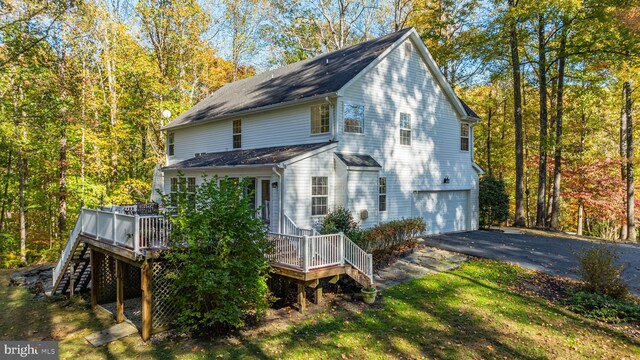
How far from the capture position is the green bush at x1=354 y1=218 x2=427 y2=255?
11.4 m

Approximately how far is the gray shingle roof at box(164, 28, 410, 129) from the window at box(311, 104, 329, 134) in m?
0.56

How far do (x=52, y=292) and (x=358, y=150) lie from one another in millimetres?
12125

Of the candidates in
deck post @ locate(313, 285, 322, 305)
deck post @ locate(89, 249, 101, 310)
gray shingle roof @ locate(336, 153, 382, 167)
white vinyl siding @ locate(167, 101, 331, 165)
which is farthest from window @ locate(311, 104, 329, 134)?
deck post @ locate(89, 249, 101, 310)

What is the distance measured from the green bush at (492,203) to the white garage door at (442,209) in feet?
4.19

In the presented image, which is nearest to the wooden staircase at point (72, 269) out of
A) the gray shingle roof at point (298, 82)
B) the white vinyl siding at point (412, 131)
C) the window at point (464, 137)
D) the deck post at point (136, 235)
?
the deck post at point (136, 235)

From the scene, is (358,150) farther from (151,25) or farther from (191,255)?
(151,25)

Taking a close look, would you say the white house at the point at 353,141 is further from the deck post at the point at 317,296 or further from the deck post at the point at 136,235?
the deck post at the point at 136,235

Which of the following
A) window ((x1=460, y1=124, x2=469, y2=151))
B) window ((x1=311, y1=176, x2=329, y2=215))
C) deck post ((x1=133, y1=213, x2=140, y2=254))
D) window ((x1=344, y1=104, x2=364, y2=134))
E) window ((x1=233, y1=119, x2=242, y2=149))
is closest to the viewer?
deck post ((x1=133, y1=213, x2=140, y2=254))

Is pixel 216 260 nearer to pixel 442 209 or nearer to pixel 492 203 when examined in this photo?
pixel 442 209

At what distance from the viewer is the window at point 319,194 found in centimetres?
1221

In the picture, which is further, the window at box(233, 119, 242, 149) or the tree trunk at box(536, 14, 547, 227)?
the tree trunk at box(536, 14, 547, 227)

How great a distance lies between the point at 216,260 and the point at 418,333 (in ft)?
15.1

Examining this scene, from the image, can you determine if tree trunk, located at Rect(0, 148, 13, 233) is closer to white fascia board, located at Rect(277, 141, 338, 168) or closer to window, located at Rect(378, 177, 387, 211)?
white fascia board, located at Rect(277, 141, 338, 168)

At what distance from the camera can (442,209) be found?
1712cm
